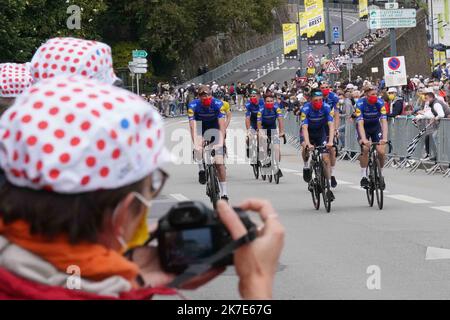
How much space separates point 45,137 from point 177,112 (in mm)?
76767

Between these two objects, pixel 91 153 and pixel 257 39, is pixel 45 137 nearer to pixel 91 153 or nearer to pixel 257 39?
pixel 91 153

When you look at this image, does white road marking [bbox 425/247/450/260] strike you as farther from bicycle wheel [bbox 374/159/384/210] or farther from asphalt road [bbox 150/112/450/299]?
bicycle wheel [bbox 374/159/384/210]

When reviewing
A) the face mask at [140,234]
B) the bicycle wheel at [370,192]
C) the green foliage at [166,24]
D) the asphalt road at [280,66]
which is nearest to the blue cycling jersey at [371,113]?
the bicycle wheel at [370,192]

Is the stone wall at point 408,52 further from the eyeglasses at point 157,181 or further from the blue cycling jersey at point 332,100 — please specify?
the eyeglasses at point 157,181

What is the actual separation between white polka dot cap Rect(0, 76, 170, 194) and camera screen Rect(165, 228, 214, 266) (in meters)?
0.23

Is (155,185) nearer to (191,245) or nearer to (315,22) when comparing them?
(191,245)

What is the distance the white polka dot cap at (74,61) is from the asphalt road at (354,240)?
36.6 inches

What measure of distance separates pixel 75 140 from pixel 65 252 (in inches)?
8.6

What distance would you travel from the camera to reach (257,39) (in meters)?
115

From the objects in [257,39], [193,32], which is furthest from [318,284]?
[257,39]

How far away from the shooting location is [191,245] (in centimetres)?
264

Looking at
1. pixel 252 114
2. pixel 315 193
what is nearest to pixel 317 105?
pixel 315 193

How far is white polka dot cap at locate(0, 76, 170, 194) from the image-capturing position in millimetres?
2328

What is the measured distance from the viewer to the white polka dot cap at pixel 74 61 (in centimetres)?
644
